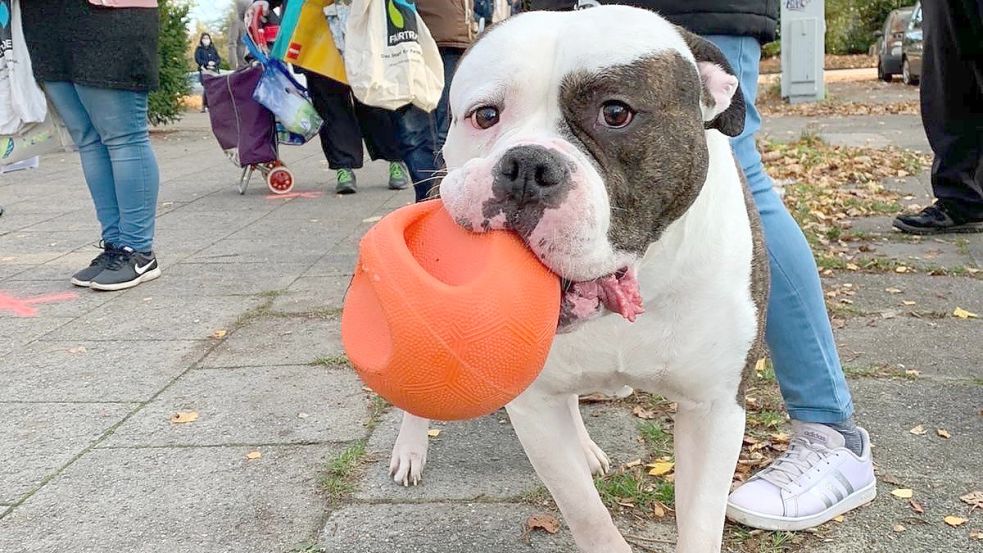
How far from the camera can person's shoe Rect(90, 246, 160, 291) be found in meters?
4.84

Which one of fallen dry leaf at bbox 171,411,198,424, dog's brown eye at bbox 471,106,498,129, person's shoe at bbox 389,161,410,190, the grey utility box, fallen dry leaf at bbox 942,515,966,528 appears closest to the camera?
dog's brown eye at bbox 471,106,498,129

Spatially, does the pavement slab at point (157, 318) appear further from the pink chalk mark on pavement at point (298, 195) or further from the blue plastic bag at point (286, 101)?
the pink chalk mark on pavement at point (298, 195)

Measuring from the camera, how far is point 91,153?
480cm

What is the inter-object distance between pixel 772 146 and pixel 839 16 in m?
22.3

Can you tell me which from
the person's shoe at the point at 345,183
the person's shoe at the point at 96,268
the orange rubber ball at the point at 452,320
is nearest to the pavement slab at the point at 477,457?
the orange rubber ball at the point at 452,320

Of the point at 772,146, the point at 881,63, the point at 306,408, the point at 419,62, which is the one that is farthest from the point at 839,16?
the point at 306,408

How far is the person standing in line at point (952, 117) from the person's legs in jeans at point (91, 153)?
4457 millimetres

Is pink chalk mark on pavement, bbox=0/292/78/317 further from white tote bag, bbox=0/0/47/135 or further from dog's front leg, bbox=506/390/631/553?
dog's front leg, bbox=506/390/631/553

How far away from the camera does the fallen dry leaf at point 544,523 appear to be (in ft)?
7.82

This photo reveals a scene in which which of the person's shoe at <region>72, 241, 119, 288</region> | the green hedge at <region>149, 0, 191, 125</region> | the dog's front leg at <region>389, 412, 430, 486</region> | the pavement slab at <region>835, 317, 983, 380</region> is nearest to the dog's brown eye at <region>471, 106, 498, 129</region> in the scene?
the dog's front leg at <region>389, 412, 430, 486</region>

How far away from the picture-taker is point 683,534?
210 cm

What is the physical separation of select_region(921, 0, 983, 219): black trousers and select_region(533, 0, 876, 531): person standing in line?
2636 millimetres

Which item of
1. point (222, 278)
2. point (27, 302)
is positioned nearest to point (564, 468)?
point (222, 278)

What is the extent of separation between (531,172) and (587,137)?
213mm
